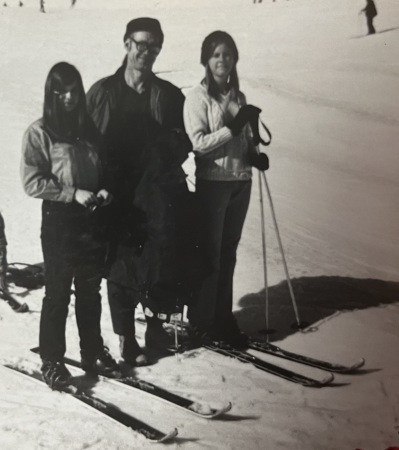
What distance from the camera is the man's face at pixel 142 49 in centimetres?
257

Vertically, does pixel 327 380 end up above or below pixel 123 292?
below

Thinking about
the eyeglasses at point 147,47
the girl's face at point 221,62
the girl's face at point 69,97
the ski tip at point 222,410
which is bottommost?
the ski tip at point 222,410

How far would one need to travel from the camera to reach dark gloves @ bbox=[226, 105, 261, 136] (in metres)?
2.56

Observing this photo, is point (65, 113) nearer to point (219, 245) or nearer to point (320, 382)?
point (219, 245)

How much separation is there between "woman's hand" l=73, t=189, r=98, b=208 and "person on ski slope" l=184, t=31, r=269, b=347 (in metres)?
0.40

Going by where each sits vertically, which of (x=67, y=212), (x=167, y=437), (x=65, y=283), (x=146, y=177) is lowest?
(x=167, y=437)

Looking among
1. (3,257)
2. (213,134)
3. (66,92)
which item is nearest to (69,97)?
(66,92)

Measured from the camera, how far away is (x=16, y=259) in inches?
107

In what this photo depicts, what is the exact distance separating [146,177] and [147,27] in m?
0.58

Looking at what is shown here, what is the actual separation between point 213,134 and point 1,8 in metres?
1.03

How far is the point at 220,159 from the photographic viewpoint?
102 inches

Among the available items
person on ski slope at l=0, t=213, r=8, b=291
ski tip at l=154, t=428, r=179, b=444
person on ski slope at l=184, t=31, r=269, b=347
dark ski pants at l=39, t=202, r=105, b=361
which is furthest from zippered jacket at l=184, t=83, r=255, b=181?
ski tip at l=154, t=428, r=179, b=444

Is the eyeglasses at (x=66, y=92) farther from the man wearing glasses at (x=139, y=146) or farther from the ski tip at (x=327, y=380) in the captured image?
the ski tip at (x=327, y=380)

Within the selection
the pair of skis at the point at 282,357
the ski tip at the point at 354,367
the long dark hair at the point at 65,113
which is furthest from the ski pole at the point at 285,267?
the long dark hair at the point at 65,113
